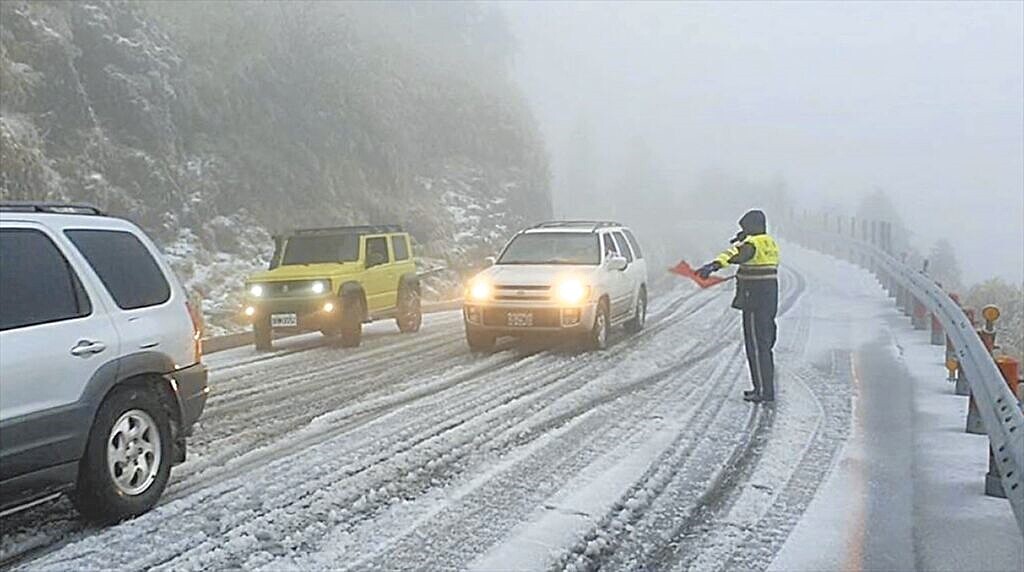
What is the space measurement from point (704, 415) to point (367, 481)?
3521 millimetres

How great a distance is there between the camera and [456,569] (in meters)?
4.91

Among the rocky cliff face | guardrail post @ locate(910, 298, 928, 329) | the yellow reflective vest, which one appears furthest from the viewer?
the rocky cliff face

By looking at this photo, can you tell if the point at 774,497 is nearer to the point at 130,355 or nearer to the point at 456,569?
the point at 456,569

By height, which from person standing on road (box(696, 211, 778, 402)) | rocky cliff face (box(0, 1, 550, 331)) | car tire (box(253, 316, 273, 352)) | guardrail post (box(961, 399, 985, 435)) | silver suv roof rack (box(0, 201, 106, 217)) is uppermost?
rocky cliff face (box(0, 1, 550, 331))

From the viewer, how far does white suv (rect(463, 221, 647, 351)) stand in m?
12.6

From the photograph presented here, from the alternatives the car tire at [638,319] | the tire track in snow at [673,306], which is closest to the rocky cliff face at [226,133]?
the car tire at [638,319]

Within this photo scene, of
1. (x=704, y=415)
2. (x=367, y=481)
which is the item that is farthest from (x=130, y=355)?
(x=704, y=415)

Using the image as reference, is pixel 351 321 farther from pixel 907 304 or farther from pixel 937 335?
pixel 907 304

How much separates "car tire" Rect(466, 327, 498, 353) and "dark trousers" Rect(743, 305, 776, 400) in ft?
14.1

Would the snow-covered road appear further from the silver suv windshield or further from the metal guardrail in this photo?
the silver suv windshield

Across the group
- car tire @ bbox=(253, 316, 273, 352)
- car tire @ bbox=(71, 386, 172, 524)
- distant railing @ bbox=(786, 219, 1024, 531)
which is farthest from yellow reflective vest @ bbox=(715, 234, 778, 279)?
car tire @ bbox=(253, 316, 273, 352)

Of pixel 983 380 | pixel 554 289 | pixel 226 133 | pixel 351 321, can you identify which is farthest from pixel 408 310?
pixel 226 133

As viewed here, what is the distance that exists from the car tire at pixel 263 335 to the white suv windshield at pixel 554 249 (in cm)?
352

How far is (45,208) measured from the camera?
559cm
